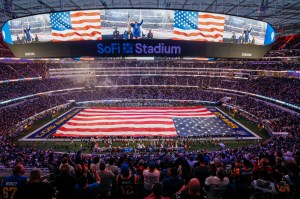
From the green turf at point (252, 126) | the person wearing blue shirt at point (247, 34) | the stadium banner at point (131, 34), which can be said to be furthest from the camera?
the green turf at point (252, 126)

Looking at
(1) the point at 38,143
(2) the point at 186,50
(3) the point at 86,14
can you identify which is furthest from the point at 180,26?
(1) the point at 38,143

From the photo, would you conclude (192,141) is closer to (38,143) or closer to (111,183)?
(38,143)

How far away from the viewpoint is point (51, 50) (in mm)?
11516

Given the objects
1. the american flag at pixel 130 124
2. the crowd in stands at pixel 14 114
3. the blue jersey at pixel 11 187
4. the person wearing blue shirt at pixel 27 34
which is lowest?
the american flag at pixel 130 124

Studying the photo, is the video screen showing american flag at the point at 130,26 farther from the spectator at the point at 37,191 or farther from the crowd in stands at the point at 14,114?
the crowd in stands at the point at 14,114

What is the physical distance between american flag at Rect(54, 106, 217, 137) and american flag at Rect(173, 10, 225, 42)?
26.1 meters

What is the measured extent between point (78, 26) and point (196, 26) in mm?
5810

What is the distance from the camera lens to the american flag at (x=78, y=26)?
11.3 meters

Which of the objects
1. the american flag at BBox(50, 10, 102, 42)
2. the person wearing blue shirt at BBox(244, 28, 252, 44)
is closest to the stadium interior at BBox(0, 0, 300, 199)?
the american flag at BBox(50, 10, 102, 42)

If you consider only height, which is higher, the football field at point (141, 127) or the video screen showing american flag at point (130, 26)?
the video screen showing american flag at point (130, 26)

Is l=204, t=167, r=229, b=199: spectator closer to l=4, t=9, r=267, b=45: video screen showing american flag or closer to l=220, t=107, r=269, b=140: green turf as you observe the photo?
Result: l=4, t=9, r=267, b=45: video screen showing american flag

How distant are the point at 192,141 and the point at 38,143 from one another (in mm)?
21814

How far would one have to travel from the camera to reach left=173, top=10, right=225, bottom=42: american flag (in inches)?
450

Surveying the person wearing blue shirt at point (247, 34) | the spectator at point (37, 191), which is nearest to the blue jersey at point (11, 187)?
the spectator at point (37, 191)
